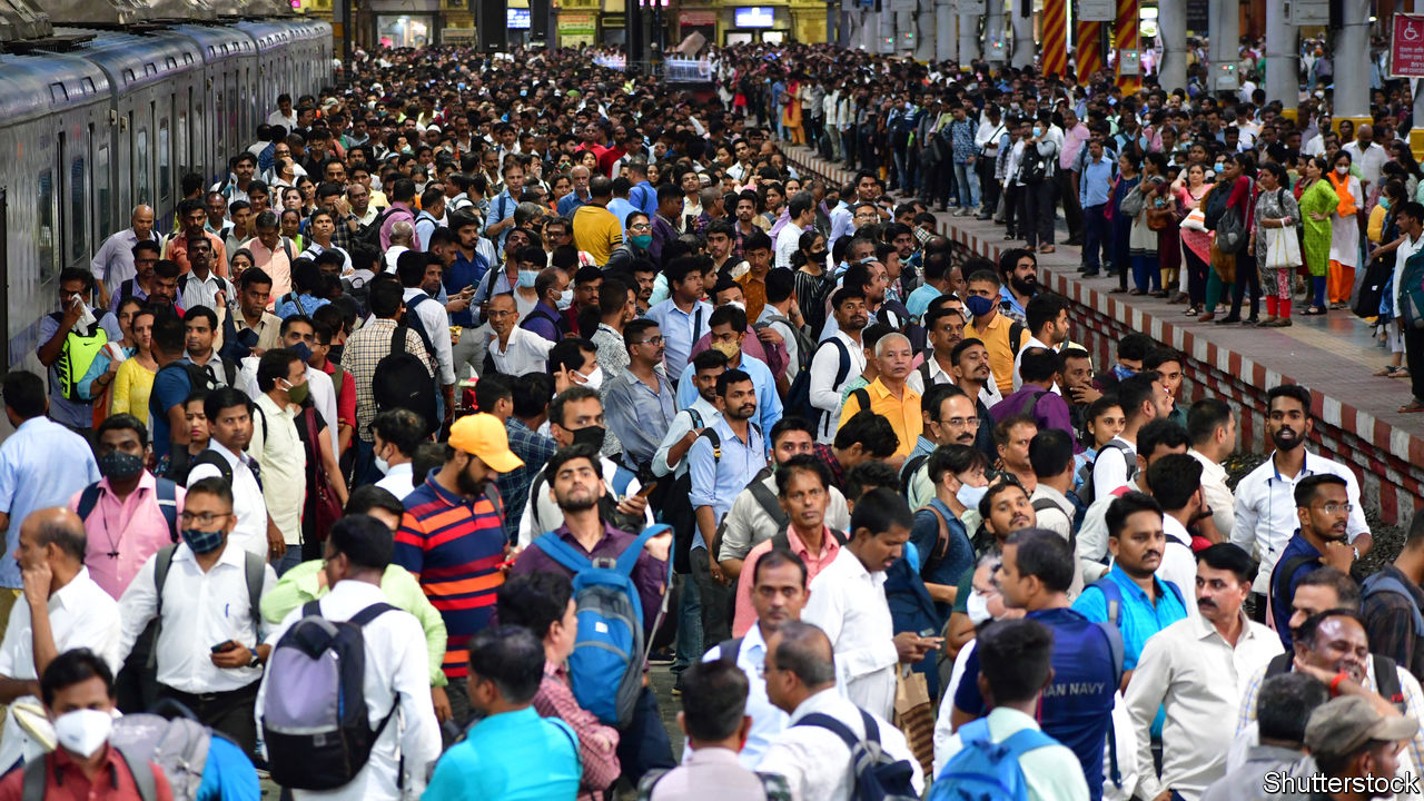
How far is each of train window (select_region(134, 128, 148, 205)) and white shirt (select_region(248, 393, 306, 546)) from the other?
32.9 feet

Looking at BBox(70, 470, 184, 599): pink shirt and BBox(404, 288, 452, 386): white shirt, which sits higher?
BBox(404, 288, 452, 386): white shirt

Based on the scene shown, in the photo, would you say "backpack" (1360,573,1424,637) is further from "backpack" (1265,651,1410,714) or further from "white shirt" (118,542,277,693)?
"white shirt" (118,542,277,693)

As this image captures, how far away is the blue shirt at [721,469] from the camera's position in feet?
29.7

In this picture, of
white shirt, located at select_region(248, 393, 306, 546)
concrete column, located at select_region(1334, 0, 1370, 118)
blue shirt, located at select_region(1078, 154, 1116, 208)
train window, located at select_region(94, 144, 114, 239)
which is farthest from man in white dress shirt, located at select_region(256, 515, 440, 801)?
concrete column, located at select_region(1334, 0, 1370, 118)

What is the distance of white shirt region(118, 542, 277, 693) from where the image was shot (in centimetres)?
682

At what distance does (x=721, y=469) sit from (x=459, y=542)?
80.7 inches

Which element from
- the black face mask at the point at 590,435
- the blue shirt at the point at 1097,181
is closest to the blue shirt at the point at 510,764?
the black face mask at the point at 590,435

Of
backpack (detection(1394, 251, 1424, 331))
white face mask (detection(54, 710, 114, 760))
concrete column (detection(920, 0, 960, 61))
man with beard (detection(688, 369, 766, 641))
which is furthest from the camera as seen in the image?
concrete column (detection(920, 0, 960, 61))

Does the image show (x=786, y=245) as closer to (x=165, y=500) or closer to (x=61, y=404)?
(x=61, y=404)

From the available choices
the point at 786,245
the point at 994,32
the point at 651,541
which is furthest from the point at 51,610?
the point at 994,32

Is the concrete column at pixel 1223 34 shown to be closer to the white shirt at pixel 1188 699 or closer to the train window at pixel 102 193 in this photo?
the train window at pixel 102 193

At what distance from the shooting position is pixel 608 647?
639 centimetres

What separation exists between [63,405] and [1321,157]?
13043mm

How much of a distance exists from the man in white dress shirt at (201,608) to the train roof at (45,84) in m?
5.95
